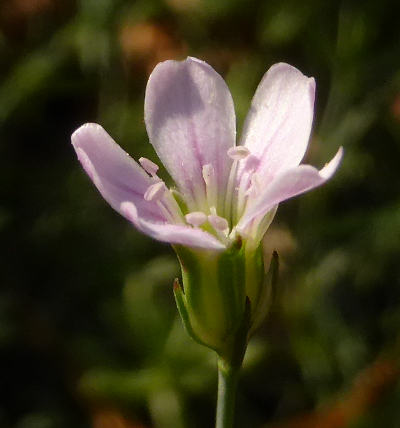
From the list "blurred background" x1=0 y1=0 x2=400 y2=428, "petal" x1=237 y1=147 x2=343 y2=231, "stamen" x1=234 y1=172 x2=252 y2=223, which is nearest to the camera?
"petal" x1=237 y1=147 x2=343 y2=231

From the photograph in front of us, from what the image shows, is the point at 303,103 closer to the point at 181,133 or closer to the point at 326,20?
the point at 181,133

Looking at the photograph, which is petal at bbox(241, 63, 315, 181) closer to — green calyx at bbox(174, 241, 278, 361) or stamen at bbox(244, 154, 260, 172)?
stamen at bbox(244, 154, 260, 172)

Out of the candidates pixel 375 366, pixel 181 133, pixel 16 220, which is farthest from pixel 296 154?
pixel 16 220

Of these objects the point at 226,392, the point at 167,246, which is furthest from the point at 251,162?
the point at 167,246

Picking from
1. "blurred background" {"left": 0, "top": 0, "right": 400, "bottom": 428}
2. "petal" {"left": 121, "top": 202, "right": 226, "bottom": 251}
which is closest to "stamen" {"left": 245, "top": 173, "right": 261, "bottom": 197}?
"petal" {"left": 121, "top": 202, "right": 226, "bottom": 251}

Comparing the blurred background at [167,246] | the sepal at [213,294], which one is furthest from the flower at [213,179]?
the blurred background at [167,246]

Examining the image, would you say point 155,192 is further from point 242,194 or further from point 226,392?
point 226,392
